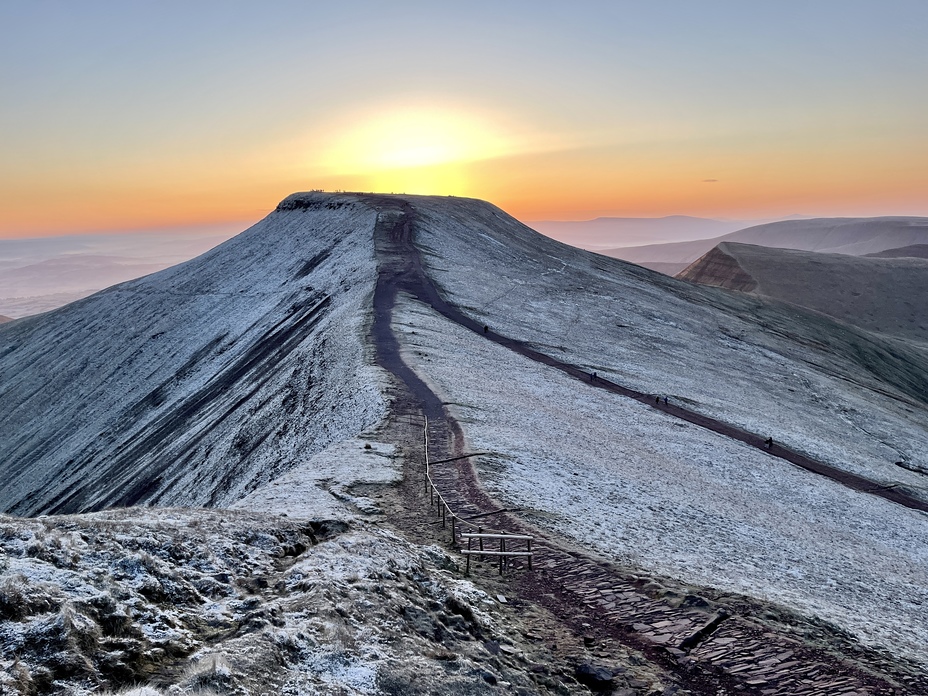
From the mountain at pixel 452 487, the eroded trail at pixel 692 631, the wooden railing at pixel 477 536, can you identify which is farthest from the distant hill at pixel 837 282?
the eroded trail at pixel 692 631

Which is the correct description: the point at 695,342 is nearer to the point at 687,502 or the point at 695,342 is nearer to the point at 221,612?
the point at 687,502

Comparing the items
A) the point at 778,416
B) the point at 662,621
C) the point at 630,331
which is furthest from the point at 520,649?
the point at 630,331

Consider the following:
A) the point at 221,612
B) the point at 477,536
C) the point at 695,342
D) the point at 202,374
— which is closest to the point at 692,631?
the point at 477,536

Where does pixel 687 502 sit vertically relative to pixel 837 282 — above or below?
below

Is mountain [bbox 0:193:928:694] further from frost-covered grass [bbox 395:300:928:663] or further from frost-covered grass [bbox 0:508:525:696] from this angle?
frost-covered grass [bbox 395:300:928:663]

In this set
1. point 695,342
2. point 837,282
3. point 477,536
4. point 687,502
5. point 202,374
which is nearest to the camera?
point 477,536

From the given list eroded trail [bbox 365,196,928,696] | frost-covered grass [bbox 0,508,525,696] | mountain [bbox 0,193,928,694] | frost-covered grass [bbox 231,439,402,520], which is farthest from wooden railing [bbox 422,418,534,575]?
frost-covered grass [bbox 231,439,402,520]
